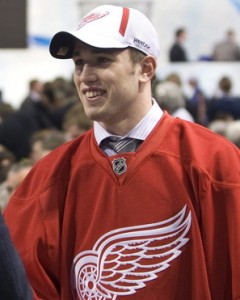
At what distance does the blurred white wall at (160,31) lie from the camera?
12.7 metres

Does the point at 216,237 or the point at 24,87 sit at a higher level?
the point at 216,237

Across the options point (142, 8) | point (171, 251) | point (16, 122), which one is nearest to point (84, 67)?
point (171, 251)

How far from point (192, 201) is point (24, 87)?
9572 millimetres

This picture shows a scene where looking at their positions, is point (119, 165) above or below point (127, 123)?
below

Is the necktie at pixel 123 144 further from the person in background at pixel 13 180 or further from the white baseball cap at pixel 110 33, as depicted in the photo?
the person in background at pixel 13 180

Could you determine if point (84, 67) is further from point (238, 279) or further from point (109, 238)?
point (238, 279)

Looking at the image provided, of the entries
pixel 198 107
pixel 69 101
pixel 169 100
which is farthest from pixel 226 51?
pixel 169 100

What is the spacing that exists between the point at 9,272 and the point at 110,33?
1.21m

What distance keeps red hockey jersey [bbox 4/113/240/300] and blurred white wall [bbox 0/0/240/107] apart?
27.1 ft

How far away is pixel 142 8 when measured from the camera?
1619 cm

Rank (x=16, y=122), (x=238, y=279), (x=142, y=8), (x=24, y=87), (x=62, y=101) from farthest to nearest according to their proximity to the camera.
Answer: (x=142, y=8), (x=24, y=87), (x=62, y=101), (x=16, y=122), (x=238, y=279)

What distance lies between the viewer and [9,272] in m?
2.41

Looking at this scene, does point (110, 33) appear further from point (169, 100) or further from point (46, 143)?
point (169, 100)

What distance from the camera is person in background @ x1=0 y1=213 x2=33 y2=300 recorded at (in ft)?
7.84
